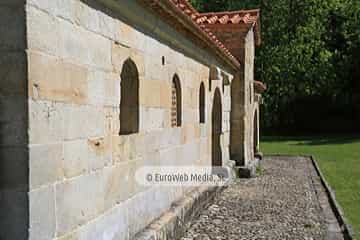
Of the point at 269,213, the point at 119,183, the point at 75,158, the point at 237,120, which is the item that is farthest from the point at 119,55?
the point at 237,120

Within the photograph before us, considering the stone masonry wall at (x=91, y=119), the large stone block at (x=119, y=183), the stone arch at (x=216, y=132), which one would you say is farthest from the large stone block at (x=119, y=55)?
the stone arch at (x=216, y=132)

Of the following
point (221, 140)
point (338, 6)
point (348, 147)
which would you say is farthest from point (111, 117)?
point (338, 6)

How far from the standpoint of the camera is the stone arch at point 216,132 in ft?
39.9

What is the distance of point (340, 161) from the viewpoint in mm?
18750

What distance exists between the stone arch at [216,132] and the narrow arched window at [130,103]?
21.8 ft

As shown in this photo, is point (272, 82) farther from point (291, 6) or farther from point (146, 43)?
point (146, 43)

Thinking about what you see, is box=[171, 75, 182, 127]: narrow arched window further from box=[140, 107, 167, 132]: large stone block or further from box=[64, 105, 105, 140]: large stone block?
box=[64, 105, 105, 140]: large stone block

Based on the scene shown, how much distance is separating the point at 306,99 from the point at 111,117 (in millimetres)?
30358

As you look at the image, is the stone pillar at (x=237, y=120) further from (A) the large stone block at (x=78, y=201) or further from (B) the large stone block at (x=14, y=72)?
(B) the large stone block at (x=14, y=72)

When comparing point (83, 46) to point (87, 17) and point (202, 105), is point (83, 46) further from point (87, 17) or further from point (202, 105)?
point (202, 105)

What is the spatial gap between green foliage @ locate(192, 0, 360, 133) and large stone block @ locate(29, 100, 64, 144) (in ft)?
94.7

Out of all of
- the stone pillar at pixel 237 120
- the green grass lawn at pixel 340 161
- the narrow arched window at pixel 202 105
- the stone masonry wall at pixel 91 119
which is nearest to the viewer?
the stone masonry wall at pixel 91 119

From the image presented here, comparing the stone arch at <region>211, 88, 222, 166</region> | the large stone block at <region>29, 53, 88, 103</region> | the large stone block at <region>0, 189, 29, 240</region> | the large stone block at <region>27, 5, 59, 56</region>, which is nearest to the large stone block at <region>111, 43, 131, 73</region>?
the large stone block at <region>29, 53, 88, 103</region>

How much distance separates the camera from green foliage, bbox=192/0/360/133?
32.1 metres
